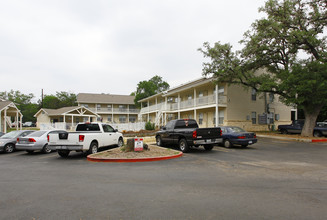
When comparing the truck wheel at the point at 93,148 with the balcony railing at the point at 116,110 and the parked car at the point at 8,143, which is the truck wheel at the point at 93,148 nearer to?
the parked car at the point at 8,143

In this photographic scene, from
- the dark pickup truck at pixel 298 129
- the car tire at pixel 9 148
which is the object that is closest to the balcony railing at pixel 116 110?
the dark pickup truck at pixel 298 129

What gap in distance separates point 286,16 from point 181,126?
15.7 m

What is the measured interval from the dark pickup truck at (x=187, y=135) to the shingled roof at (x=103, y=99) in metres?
41.0

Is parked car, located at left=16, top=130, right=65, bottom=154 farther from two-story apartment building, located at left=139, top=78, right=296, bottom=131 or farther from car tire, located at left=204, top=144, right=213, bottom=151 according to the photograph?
two-story apartment building, located at left=139, top=78, right=296, bottom=131

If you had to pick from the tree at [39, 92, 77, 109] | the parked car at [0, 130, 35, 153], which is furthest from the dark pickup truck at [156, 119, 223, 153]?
the tree at [39, 92, 77, 109]

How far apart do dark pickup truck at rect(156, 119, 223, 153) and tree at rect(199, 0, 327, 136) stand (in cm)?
1059

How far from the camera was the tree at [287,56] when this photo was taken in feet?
63.7

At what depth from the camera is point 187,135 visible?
40.9 feet

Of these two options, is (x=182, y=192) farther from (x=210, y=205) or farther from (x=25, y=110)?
(x=25, y=110)

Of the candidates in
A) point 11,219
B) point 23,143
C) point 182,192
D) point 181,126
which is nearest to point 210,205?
point 182,192

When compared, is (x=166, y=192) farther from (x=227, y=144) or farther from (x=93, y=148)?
(x=227, y=144)

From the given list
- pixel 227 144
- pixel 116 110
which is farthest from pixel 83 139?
pixel 116 110

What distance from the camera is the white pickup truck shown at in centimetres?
1102

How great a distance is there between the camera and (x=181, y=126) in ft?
45.4
